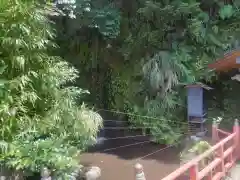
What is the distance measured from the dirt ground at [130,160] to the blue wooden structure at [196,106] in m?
1.02

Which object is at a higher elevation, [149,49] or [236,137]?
[149,49]

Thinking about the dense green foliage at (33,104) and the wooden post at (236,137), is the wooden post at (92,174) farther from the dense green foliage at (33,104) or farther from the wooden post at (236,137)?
the wooden post at (236,137)

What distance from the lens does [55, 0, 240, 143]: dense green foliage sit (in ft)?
32.8

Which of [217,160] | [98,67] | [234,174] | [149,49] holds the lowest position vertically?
[234,174]

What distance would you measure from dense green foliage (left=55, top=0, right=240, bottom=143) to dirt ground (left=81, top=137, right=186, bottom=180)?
0.60 m

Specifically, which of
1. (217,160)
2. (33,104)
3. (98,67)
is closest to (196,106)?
(217,160)

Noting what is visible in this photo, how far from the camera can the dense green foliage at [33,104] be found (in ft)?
20.1

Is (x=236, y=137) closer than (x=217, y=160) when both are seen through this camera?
No

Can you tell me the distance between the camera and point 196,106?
8969 millimetres

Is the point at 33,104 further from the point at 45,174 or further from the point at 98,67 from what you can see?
the point at 98,67

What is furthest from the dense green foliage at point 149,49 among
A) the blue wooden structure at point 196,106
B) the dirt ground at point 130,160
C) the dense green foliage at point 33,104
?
the dense green foliage at point 33,104

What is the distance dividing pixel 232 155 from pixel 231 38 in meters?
5.27

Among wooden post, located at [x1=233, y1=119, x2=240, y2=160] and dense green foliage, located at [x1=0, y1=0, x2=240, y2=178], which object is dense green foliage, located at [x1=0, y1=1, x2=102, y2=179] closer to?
dense green foliage, located at [x1=0, y1=0, x2=240, y2=178]

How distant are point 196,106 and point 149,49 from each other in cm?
305
